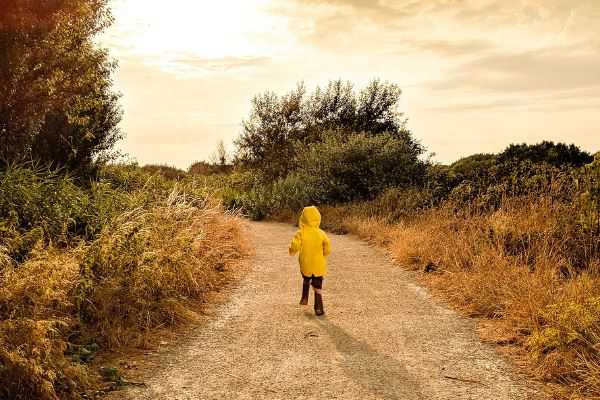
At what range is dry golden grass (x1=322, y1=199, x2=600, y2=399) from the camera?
5375 millimetres

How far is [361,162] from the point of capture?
2103cm

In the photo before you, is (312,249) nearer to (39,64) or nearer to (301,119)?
(39,64)

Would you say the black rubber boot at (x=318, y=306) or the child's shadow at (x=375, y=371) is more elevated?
the black rubber boot at (x=318, y=306)

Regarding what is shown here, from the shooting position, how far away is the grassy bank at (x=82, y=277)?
15.4ft

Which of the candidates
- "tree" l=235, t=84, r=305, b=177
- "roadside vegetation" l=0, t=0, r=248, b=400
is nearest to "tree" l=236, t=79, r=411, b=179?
"tree" l=235, t=84, r=305, b=177

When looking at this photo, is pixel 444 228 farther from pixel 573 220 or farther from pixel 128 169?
pixel 128 169

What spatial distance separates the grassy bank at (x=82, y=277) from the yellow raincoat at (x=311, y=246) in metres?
1.66

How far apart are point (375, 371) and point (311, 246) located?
2596 millimetres

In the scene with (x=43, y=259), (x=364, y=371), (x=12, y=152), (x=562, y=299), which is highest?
(x=12, y=152)

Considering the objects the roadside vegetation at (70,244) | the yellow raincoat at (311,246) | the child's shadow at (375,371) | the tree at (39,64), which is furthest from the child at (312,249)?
the tree at (39,64)

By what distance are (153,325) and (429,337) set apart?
3.24m

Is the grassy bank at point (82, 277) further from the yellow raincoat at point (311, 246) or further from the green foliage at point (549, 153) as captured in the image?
the green foliage at point (549, 153)

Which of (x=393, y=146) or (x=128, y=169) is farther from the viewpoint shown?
(x=393, y=146)

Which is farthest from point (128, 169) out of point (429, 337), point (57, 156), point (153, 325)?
point (429, 337)
